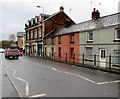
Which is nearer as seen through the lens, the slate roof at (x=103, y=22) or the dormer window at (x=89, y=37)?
the slate roof at (x=103, y=22)

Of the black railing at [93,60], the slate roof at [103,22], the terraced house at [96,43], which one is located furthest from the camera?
the slate roof at [103,22]

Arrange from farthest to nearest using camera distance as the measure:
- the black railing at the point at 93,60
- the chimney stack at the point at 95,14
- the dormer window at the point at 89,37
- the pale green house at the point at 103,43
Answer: the chimney stack at the point at 95,14 < the dormer window at the point at 89,37 < the pale green house at the point at 103,43 < the black railing at the point at 93,60

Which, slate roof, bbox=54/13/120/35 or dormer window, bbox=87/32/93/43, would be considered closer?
slate roof, bbox=54/13/120/35

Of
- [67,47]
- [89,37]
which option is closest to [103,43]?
[89,37]

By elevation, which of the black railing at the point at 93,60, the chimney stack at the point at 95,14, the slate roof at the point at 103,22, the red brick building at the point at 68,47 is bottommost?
the black railing at the point at 93,60

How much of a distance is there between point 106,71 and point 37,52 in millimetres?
25444

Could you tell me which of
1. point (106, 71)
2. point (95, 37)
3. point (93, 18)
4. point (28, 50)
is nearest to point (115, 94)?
point (106, 71)

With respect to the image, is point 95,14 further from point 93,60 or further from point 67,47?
point 93,60

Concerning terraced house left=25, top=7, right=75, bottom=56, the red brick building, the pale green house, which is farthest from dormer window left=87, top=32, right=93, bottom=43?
terraced house left=25, top=7, right=75, bottom=56

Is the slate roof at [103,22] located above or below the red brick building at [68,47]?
above

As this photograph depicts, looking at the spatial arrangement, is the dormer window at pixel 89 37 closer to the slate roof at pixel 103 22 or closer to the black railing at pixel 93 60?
the slate roof at pixel 103 22

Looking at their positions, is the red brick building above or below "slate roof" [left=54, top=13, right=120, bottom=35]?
below

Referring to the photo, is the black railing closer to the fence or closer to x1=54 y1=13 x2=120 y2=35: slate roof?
the fence

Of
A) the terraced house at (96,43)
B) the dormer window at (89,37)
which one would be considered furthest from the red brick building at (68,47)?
the dormer window at (89,37)
